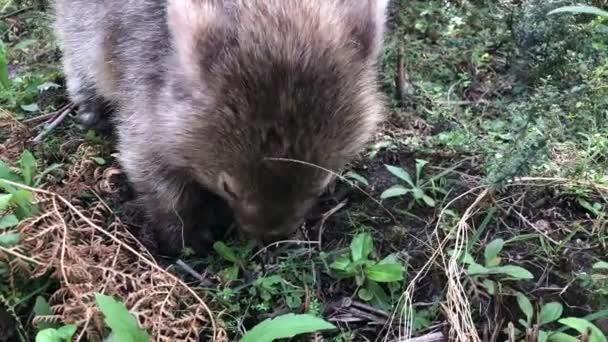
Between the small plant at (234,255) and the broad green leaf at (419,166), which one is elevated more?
the broad green leaf at (419,166)

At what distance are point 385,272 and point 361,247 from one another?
0.21 meters

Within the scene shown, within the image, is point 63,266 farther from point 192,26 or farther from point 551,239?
point 551,239

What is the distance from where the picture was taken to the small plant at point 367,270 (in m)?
3.29

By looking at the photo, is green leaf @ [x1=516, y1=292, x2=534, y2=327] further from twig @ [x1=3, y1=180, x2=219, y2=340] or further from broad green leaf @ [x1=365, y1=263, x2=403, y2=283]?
twig @ [x1=3, y1=180, x2=219, y2=340]

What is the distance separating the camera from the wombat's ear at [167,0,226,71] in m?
3.10

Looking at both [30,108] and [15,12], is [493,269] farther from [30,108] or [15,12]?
[15,12]

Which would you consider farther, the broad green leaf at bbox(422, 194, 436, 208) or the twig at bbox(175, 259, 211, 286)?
the broad green leaf at bbox(422, 194, 436, 208)

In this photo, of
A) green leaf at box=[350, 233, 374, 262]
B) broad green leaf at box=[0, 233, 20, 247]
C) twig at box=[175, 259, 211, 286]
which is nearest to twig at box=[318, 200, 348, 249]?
green leaf at box=[350, 233, 374, 262]

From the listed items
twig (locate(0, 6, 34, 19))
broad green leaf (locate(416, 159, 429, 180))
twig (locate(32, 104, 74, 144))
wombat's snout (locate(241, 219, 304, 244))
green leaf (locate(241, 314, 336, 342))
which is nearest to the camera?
green leaf (locate(241, 314, 336, 342))

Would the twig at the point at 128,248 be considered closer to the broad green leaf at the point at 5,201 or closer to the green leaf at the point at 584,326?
the broad green leaf at the point at 5,201

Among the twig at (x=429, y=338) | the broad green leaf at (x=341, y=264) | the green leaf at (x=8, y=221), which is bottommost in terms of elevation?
the twig at (x=429, y=338)

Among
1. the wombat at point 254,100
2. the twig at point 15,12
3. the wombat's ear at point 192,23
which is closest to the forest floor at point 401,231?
the wombat at point 254,100

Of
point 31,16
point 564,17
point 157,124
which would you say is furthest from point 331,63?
point 31,16

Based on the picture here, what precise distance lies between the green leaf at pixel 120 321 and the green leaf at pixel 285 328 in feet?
1.32
